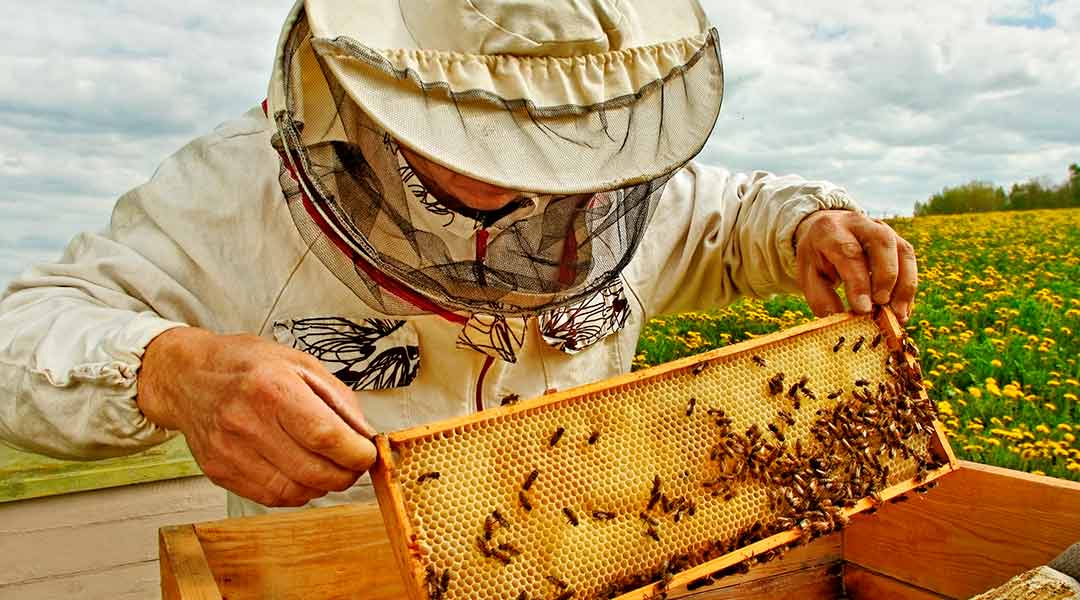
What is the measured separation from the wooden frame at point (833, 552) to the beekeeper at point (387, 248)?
0.35m

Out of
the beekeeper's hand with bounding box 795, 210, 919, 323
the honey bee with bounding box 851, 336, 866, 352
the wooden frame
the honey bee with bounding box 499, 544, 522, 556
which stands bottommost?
the wooden frame

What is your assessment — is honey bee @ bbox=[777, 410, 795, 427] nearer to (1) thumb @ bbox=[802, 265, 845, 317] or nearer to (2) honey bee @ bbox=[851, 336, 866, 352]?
(2) honey bee @ bbox=[851, 336, 866, 352]

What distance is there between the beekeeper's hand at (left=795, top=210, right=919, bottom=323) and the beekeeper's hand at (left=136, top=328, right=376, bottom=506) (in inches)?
62.3

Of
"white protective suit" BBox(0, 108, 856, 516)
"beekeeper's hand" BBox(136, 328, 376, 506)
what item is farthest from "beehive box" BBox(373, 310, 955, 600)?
"white protective suit" BBox(0, 108, 856, 516)

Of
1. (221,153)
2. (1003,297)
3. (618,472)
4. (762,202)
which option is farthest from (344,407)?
(1003,297)

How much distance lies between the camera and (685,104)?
88.4 inches

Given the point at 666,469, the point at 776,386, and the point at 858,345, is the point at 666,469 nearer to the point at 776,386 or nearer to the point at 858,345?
the point at 776,386

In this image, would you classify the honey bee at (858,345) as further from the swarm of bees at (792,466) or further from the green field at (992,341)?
the green field at (992,341)

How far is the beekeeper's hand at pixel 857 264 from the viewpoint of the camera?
263 cm

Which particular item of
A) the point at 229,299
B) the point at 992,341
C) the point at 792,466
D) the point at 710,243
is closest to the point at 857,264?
the point at 792,466

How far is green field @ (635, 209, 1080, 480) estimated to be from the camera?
15.5 feet

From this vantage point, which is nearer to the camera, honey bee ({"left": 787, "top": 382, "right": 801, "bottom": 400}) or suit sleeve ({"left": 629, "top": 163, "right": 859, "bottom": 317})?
honey bee ({"left": 787, "top": 382, "right": 801, "bottom": 400})

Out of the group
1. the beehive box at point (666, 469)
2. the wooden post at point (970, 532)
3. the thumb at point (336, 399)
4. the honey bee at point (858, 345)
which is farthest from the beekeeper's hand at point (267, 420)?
the wooden post at point (970, 532)

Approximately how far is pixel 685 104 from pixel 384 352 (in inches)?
45.9
